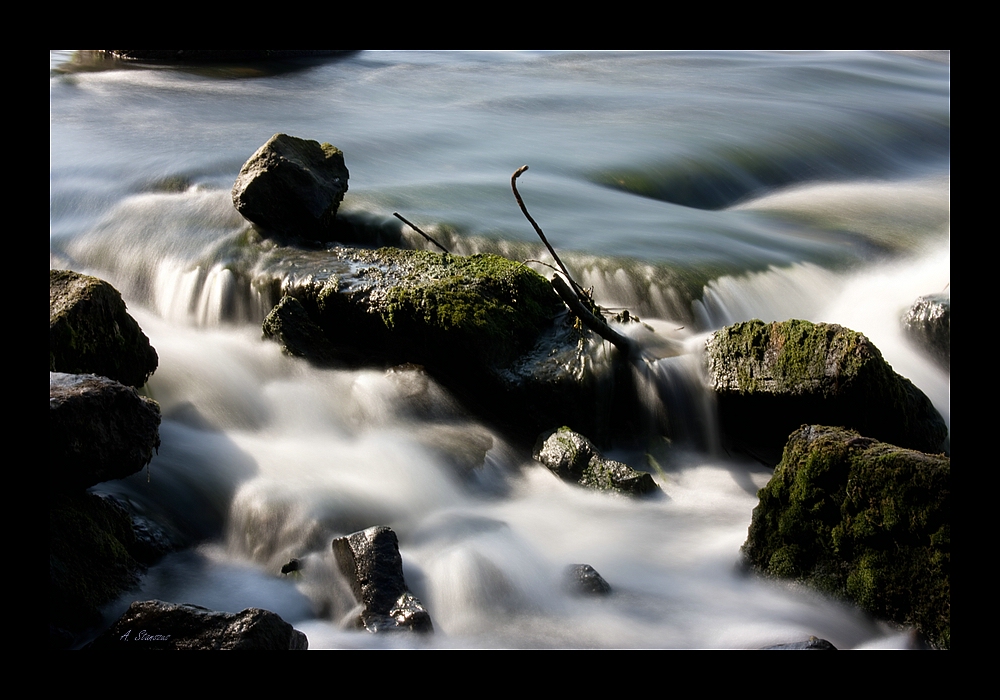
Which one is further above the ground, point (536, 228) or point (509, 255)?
point (536, 228)

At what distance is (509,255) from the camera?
811cm

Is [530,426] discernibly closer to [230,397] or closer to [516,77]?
[230,397]

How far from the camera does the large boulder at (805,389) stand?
538 cm

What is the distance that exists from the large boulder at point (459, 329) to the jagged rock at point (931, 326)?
117 inches

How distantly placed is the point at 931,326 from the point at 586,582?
4286 millimetres

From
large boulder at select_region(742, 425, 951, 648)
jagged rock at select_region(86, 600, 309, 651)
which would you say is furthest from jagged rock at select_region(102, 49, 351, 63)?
large boulder at select_region(742, 425, 951, 648)

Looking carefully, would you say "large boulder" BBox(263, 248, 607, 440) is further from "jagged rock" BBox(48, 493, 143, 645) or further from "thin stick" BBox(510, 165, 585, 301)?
"jagged rock" BBox(48, 493, 143, 645)

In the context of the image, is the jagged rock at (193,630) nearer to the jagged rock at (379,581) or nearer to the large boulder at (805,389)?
the jagged rock at (379,581)

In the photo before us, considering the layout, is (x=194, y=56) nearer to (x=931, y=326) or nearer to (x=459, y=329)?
(x=459, y=329)

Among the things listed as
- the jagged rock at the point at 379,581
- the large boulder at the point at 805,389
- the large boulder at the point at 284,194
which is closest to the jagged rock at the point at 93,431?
the jagged rock at the point at 379,581

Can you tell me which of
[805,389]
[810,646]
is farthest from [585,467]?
[810,646]

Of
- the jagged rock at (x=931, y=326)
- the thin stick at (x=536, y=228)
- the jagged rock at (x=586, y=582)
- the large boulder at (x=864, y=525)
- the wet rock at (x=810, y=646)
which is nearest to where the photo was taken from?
the wet rock at (x=810, y=646)

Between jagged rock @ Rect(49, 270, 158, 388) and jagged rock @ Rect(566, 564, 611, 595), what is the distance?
3.06m
